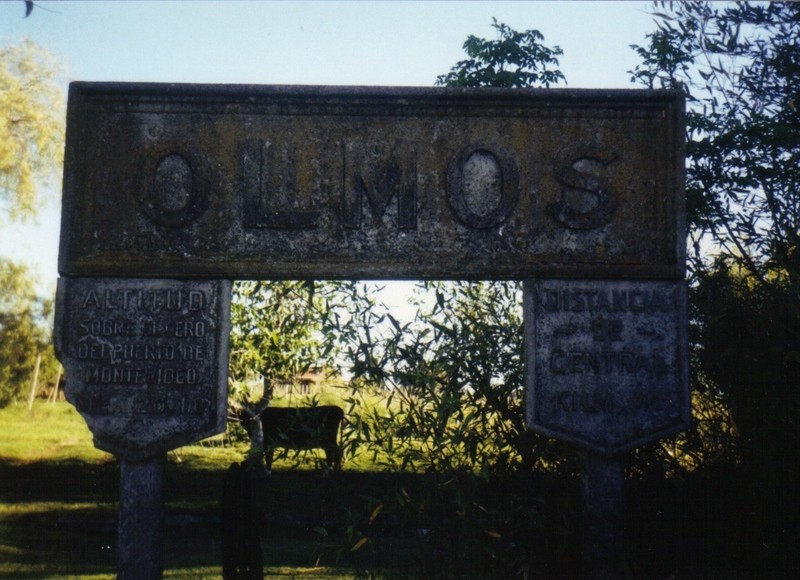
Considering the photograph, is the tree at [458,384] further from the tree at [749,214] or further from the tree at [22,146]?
the tree at [22,146]

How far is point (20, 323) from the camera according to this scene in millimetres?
13398

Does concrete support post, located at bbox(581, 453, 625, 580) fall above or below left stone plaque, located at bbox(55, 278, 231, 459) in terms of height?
below

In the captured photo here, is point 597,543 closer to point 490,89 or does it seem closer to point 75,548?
point 490,89

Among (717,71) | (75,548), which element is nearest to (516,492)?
(717,71)

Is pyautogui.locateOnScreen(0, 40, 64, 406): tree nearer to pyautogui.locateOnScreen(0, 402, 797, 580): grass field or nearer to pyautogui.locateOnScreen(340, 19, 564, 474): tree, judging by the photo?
pyautogui.locateOnScreen(0, 402, 797, 580): grass field

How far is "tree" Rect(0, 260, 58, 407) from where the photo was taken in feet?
42.6

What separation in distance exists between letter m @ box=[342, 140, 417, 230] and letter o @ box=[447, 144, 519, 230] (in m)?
0.26

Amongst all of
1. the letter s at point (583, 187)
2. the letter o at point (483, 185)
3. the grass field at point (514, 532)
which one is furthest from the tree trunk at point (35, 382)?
the letter s at point (583, 187)

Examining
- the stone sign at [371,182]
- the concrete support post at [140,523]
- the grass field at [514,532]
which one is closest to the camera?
the concrete support post at [140,523]

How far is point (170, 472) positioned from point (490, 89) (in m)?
12.0

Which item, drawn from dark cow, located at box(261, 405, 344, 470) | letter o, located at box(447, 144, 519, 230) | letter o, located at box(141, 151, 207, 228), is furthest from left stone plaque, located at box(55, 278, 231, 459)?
letter o, located at box(447, 144, 519, 230)

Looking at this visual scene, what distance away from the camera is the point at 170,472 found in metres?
14.9

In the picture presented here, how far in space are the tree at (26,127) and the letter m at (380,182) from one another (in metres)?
9.29

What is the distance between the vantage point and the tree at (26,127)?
40.9ft
